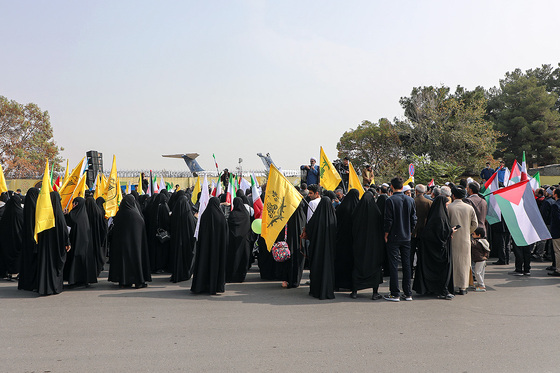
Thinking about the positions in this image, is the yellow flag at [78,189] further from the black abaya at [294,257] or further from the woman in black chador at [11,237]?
the black abaya at [294,257]

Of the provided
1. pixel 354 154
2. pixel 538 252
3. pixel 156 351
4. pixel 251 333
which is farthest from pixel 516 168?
pixel 354 154

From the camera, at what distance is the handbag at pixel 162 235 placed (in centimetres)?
970

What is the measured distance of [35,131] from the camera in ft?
129

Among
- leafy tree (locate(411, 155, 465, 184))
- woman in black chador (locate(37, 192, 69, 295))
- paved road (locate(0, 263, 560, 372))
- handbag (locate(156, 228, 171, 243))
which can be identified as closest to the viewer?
paved road (locate(0, 263, 560, 372))

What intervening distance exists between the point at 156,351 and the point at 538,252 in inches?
387

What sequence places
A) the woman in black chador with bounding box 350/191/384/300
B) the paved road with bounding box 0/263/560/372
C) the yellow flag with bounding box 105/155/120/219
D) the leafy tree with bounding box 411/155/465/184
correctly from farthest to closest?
1. the leafy tree with bounding box 411/155/465/184
2. the yellow flag with bounding box 105/155/120/219
3. the woman in black chador with bounding box 350/191/384/300
4. the paved road with bounding box 0/263/560/372

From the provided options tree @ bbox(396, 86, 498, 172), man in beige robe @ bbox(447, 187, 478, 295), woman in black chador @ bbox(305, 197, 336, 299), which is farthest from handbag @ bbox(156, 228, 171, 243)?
tree @ bbox(396, 86, 498, 172)

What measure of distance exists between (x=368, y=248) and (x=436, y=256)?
1.12 meters

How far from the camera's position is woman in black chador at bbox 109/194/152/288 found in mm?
8234

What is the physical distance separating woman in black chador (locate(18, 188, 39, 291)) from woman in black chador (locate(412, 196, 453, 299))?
20.8 ft

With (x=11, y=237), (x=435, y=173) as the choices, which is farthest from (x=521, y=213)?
(x=435, y=173)

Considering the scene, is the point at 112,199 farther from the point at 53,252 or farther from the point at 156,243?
the point at 53,252

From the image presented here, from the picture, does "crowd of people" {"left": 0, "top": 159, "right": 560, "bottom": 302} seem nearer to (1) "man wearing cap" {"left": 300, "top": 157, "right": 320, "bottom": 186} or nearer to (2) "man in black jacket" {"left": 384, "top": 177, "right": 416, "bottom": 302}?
(2) "man in black jacket" {"left": 384, "top": 177, "right": 416, "bottom": 302}

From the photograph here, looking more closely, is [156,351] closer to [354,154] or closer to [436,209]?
[436,209]
